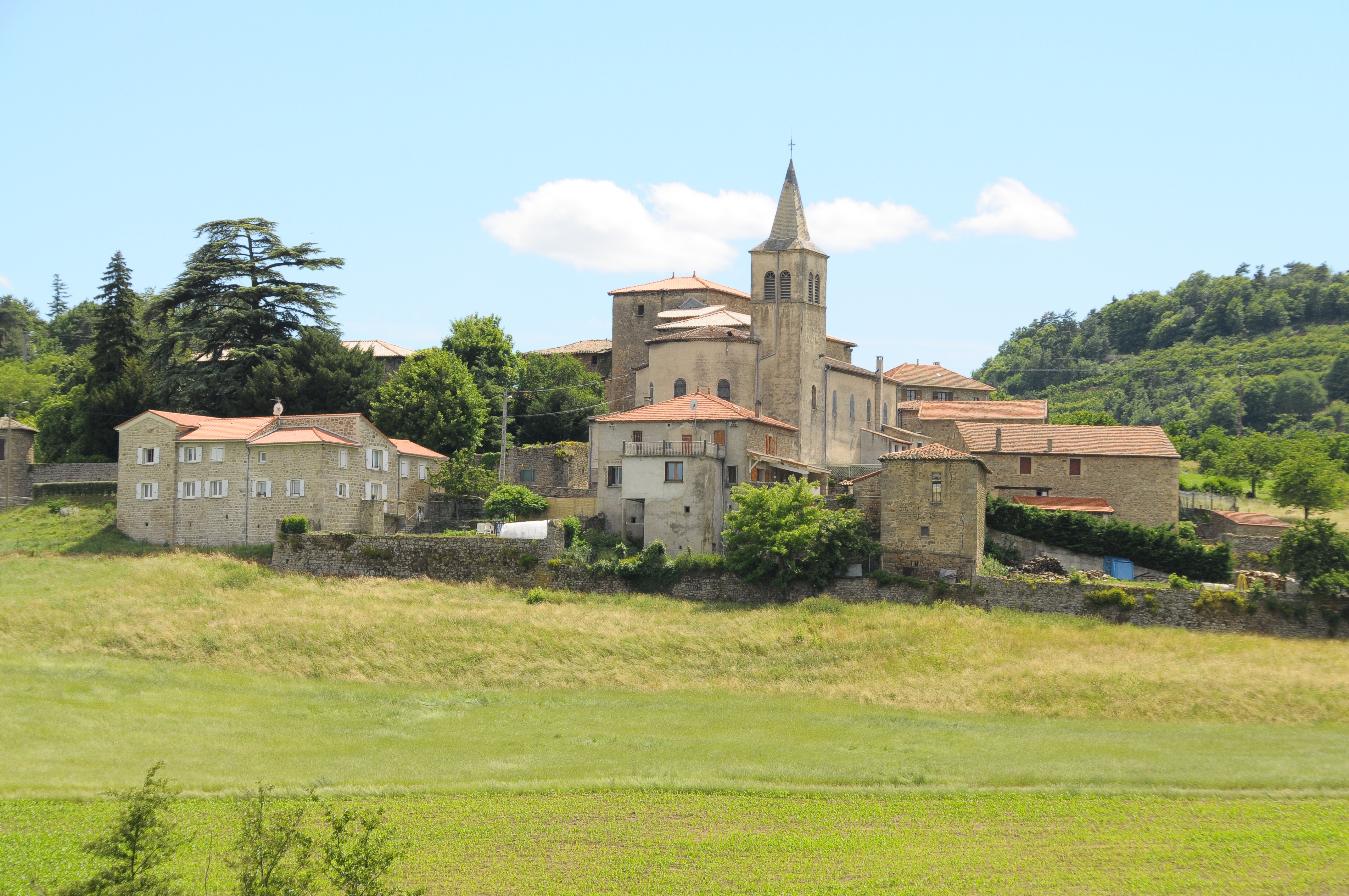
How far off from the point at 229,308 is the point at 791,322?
1131 inches

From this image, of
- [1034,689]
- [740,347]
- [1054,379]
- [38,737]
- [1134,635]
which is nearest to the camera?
[38,737]

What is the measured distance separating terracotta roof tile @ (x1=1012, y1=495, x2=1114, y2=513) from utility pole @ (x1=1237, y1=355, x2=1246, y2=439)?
192 feet

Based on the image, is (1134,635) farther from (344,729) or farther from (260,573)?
(260,573)

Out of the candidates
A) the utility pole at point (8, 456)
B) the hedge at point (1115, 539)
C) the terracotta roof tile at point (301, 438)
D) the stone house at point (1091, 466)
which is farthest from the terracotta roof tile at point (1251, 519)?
the utility pole at point (8, 456)

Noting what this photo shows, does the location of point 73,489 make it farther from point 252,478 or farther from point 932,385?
point 932,385

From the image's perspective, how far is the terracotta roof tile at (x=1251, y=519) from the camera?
59.2m

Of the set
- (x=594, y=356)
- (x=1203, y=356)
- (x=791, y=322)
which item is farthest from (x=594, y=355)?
(x=1203, y=356)

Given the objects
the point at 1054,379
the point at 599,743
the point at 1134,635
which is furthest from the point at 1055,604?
the point at 1054,379

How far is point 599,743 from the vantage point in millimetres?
33188

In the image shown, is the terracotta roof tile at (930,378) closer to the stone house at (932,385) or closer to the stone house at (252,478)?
the stone house at (932,385)

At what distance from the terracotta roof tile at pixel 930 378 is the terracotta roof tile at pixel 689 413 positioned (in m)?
32.8

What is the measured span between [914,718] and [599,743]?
361 inches

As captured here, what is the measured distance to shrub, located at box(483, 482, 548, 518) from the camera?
181 feet

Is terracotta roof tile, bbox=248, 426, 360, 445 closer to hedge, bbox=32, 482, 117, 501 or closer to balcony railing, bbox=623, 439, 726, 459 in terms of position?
hedge, bbox=32, 482, 117, 501
